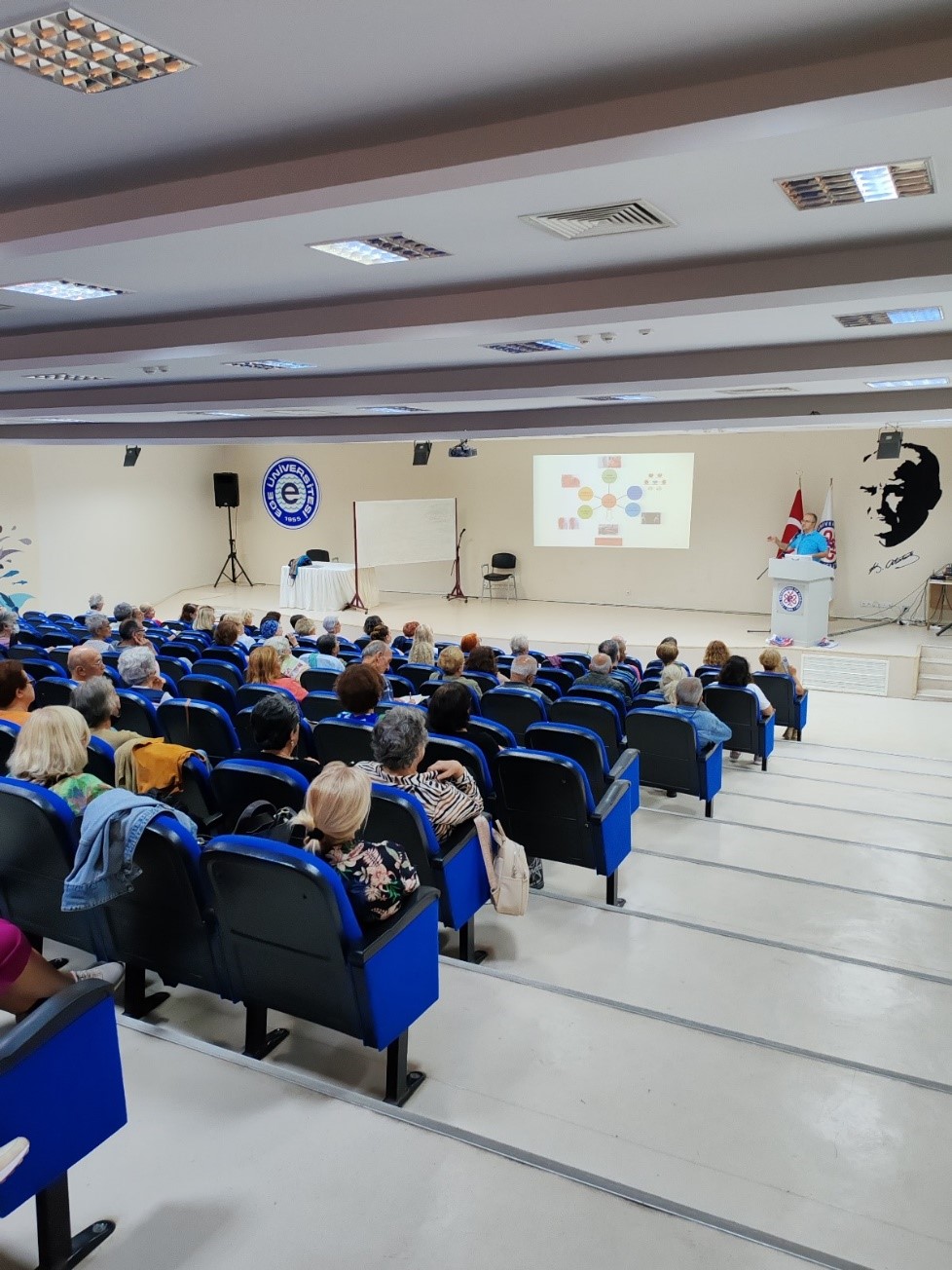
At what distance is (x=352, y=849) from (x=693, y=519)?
543 inches

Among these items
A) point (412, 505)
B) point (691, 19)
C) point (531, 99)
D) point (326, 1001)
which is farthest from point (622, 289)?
point (412, 505)

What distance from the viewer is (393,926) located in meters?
2.54

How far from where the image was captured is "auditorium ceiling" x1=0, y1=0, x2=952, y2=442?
2.05 meters

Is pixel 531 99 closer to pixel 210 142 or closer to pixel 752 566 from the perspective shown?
pixel 210 142

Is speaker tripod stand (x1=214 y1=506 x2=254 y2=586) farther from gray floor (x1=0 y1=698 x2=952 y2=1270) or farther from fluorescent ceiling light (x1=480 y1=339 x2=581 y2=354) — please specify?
gray floor (x1=0 y1=698 x2=952 y2=1270)

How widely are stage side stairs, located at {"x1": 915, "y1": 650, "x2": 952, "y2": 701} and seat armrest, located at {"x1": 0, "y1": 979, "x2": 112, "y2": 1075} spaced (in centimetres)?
1214

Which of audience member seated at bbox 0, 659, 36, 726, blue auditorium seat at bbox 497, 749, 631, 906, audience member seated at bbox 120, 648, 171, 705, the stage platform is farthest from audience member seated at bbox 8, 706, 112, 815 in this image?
the stage platform

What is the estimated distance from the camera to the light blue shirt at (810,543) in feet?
45.2

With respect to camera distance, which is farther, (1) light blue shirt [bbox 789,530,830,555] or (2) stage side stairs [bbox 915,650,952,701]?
(1) light blue shirt [bbox 789,530,830,555]

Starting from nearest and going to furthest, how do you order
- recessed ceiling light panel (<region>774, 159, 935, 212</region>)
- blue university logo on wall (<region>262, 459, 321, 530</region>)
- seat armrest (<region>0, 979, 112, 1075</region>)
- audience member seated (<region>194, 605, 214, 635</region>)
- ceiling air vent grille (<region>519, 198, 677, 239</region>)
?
seat armrest (<region>0, 979, 112, 1075</region>)
recessed ceiling light panel (<region>774, 159, 935, 212</region>)
ceiling air vent grille (<region>519, 198, 677, 239</region>)
audience member seated (<region>194, 605, 214, 635</region>)
blue university logo on wall (<region>262, 459, 321, 530</region>)

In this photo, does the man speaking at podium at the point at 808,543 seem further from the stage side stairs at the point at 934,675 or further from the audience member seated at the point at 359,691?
the audience member seated at the point at 359,691

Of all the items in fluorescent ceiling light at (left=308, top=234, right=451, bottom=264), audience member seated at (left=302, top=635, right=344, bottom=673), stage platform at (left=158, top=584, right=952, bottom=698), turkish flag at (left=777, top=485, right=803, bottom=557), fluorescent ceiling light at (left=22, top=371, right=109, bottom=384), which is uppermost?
fluorescent ceiling light at (left=22, top=371, right=109, bottom=384)

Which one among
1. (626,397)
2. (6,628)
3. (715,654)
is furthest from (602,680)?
(6,628)

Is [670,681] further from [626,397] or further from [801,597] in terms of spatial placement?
[801,597]
